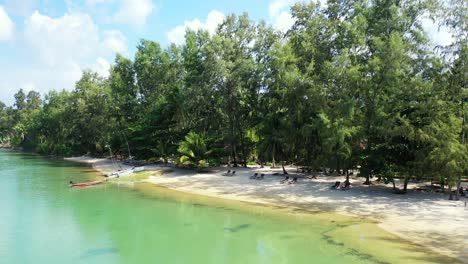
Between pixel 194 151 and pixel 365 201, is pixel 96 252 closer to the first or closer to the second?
pixel 365 201

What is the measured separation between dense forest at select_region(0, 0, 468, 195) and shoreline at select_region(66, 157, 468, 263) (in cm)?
157

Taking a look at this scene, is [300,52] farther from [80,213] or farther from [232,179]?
[80,213]

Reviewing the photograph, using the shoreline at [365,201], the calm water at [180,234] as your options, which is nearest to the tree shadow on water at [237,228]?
the calm water at [180,234]

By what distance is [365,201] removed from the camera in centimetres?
2217

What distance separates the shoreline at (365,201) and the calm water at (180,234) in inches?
47.7

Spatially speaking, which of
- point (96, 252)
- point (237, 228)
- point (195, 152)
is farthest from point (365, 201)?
point (195, 152)

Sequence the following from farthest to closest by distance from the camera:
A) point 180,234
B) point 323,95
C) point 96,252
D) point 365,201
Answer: point 323,95 → point 365,201 → point 180,234 → point 96,252

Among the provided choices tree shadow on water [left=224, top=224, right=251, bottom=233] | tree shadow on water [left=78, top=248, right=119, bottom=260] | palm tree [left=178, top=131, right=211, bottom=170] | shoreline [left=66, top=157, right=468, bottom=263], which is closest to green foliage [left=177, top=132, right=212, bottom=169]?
palm tree [left=178, top=131, right=211, bottom=170]

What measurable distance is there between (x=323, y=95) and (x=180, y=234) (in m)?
14.9

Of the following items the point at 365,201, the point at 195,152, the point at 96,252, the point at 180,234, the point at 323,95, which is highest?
the point at 323,95

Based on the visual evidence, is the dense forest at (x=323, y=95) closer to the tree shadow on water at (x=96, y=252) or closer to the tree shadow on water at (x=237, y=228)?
the tree shadow on water at (x=237, y=228)

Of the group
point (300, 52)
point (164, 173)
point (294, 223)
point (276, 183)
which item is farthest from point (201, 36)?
point (294, 223)

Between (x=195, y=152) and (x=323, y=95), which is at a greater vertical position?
(x=323, y=95)

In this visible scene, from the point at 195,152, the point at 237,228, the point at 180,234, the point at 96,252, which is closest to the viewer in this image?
the point at 96,252
